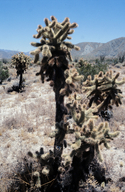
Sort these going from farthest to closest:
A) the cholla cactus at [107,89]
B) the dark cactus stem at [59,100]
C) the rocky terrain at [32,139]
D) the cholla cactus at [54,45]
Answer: the rocky terrain at [32,139]
the cholla cactus at [107,89]
the dark cactus stem at [59,100]
the cholla cactus at [54,45]

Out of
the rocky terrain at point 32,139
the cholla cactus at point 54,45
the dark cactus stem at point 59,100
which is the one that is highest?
the cholla cactus at point 54,45

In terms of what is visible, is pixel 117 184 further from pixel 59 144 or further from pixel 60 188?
pixel 59 144

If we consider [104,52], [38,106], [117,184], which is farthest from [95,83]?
[104,52]

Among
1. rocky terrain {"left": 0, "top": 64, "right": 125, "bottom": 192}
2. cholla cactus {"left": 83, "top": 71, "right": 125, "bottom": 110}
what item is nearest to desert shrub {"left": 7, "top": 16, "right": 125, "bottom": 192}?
cholla cactus {"left": 83, "top": 71, "right": 125, "bottom": 110}

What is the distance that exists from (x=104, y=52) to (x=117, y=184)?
208628 mm

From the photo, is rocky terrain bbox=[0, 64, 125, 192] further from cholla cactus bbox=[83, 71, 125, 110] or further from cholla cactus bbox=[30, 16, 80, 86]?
cholla cactus bbox=[30, 16, 80, 86]

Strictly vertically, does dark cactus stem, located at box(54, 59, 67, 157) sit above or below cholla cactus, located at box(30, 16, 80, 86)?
below

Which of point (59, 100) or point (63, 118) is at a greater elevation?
point (59, 100)

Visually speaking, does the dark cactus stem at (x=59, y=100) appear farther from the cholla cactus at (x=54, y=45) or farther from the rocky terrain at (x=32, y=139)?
the rocky terrain at (x=32, y=139)

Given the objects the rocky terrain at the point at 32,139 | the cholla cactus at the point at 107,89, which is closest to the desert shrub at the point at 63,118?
the cholla cactus at the point at 107,89

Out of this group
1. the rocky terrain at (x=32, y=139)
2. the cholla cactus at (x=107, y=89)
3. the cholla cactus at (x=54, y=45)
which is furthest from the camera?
the rocky terrain at (x=32, y=139)

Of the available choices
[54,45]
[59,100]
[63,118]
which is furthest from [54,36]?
[63,118]

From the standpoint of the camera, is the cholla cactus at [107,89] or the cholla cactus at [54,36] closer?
the cholla cactus at [54,36]

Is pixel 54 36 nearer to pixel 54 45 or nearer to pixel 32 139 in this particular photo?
pixel 54 45
